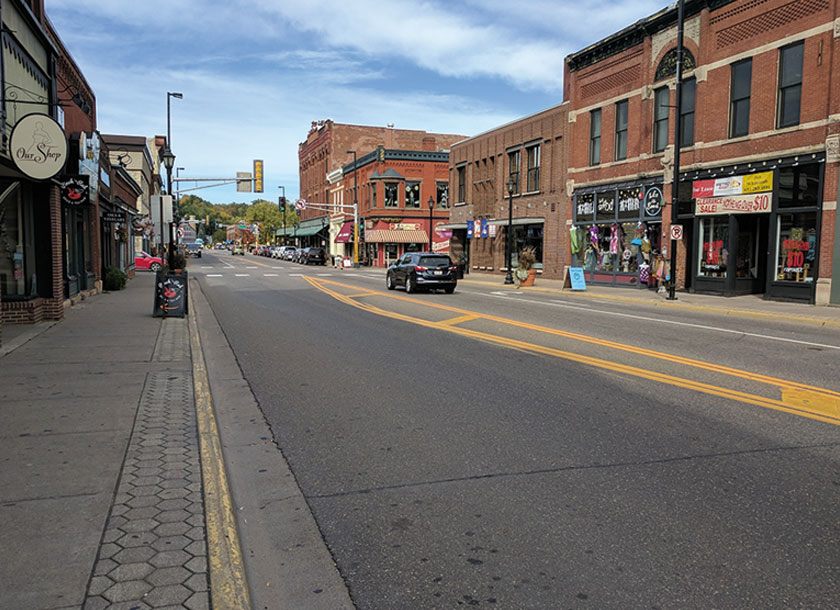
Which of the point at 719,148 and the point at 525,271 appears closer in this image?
the point at 719,148

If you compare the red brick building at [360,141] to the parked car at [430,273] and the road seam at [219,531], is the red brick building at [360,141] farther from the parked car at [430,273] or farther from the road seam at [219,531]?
the road seam at [219,531]

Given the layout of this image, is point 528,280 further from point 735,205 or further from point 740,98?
point 740,98

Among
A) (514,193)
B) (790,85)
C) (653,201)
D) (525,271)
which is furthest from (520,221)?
(790,85)

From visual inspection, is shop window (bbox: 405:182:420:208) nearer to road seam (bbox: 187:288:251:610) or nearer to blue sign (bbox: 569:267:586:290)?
blue sign (bbox: 569:267:586:290)

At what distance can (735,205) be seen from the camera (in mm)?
22078

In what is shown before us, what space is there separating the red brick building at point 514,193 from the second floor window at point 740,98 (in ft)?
33.7

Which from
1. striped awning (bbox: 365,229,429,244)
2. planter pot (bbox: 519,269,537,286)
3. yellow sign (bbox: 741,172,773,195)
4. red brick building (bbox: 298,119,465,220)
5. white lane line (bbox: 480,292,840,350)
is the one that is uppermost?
red brick building (bbox: 298,119,465,220)

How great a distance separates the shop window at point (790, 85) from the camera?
20172mm

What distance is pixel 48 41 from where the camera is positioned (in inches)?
551

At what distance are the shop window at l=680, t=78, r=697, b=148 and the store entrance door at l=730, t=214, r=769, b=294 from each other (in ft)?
12.2

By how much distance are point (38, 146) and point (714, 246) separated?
21156 mm

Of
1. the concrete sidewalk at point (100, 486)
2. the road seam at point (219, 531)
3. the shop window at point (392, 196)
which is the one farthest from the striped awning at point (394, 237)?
the road seam at point (219, 531)

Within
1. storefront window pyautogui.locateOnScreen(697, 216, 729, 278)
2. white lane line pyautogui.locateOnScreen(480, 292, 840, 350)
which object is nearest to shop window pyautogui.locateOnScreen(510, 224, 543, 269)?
storefront window pyautogui.locateOnScreen(697, 216, 729, 278)

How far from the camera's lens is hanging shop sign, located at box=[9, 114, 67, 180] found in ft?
34.7
